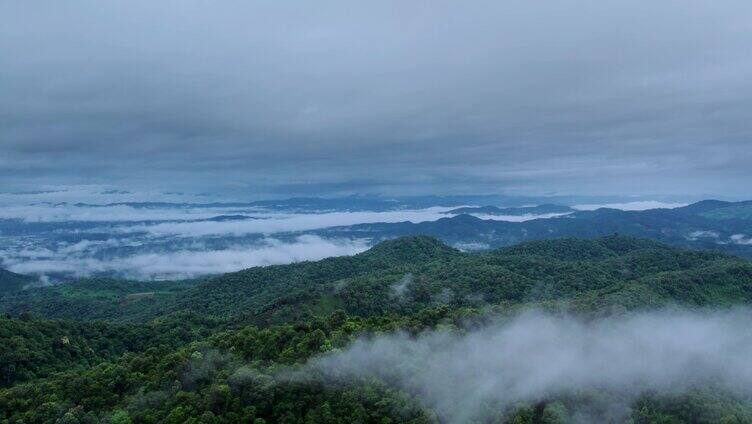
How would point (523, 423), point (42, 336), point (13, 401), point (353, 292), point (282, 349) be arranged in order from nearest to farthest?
point (523, 423), point (13, 401), point (282, 349), point (42, 336), point (353, 292)

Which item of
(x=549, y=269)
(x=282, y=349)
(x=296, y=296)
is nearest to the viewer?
(x=282, y=349)

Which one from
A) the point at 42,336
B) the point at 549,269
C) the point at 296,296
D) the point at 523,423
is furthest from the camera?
the point at 549,269

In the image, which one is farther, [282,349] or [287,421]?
[282,349]

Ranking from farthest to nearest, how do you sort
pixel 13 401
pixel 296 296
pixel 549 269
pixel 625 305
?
pixel 549 269 → pixel 296 296 → pixel 625 305 → pixel 13 401

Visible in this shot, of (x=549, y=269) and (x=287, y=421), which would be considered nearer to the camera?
(x=287, y=421)

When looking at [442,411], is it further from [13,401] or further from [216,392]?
[13,401]

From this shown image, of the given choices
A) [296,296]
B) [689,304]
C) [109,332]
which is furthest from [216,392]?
[689,304]

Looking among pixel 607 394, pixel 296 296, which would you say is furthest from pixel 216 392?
pixel 296 296

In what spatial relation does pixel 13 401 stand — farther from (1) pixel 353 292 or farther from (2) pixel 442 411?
(1) pixel 353 292
